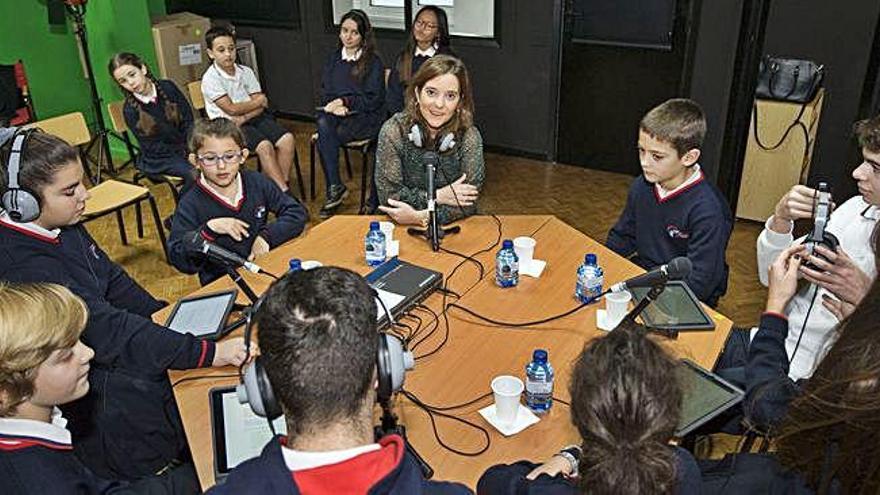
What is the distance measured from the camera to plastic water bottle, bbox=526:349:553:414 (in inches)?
72.0

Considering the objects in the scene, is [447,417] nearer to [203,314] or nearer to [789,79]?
[203,314]

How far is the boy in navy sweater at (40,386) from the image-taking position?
1.50m

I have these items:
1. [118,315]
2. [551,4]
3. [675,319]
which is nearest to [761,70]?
[551,4]

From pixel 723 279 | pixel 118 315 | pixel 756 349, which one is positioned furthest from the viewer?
pixel 723 279

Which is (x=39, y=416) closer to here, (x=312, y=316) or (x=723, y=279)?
(x=312, y=316)

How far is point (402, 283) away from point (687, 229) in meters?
1.10

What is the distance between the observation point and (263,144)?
4.82 meters

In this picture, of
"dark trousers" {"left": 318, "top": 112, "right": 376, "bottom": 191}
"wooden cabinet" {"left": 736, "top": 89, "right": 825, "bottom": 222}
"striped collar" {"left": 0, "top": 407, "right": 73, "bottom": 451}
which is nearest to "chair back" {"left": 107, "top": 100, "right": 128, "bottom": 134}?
"dark trousers" {"left": 318, "top": 112, "right": 376, "bottom": 191}

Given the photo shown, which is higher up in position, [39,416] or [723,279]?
[39,416]

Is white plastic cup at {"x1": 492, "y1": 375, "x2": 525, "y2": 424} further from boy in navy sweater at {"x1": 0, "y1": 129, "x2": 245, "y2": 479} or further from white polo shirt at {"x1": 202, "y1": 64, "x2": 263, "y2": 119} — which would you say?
white polo shirt at {"x1": 202, "y1": 64, "x2": 263, "y2": 119}

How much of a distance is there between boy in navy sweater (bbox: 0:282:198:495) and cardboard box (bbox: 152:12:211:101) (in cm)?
435

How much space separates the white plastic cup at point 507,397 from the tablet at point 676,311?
59 cm

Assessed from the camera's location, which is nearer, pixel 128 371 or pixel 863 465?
pixel 863 465

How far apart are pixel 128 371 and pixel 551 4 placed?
13.6 feet
